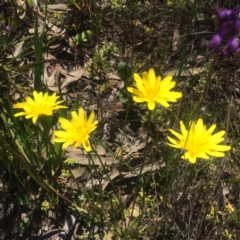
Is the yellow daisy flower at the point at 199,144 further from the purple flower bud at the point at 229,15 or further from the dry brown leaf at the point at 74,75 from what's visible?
the dry brown leaf at the point at 74,75

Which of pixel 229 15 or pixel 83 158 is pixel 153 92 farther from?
pixel 83 158

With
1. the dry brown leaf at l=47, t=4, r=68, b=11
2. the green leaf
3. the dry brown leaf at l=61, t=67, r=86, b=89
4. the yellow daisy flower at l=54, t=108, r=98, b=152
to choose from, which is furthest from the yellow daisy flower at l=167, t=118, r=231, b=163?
the dry brown leaf at l=47, t=4, r=68, b=11

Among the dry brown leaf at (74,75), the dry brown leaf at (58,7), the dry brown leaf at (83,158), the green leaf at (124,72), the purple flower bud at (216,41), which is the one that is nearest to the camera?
the purple flower bud at (216,41)

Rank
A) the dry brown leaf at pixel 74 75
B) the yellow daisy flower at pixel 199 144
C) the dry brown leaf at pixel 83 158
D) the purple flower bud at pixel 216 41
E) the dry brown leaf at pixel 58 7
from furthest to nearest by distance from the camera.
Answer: the dry brown leaf at pixel 58 7
the dry brown leaf at pixel 74 75
the dry brown leaf at pixel 83 158
the yellow daisy flower at pixel 199 144
the purple flower bud at pixel 216 41

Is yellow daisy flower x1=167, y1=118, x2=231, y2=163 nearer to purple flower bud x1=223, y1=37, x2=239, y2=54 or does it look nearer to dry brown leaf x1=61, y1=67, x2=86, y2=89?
purple flower bud x1=223, y1=37, x2=239, y2=54

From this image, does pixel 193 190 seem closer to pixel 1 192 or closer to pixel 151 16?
pixel 1 192

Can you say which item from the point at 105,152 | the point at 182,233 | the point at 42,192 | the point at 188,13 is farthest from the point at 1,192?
the point at 188,13

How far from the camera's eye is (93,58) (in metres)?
2.36

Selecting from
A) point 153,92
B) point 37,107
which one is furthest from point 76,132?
point 153,92

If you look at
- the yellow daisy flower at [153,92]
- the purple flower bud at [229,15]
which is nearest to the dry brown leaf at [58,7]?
the yellow daisy flower at [153,92]

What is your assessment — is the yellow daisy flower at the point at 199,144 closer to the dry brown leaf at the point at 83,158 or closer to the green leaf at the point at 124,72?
the dry brown leaf at the point at 83,158

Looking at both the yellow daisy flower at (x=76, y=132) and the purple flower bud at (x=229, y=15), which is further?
the yellow daisy flower at (x=76, y=132)

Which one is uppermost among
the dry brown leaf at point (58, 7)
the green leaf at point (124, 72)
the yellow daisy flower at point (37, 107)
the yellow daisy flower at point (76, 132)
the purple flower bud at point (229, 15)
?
the dry brown leaf at point (58, 7)

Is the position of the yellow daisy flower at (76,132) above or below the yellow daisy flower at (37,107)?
below
